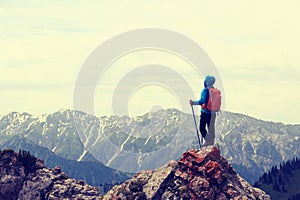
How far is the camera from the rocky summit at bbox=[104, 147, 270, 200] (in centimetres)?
9762

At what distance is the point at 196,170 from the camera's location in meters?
99.6

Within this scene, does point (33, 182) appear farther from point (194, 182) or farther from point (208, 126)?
point (208, 126)

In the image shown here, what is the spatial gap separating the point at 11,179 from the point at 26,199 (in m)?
6.08

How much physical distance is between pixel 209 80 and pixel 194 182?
62.5 feet

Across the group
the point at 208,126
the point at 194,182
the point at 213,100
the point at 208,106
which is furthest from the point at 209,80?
the point at 194,182

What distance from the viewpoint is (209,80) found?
305 feet

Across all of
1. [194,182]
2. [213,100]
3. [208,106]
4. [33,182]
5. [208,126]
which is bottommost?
[33,182]

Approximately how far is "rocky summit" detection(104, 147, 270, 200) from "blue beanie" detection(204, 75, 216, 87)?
43.1 ft

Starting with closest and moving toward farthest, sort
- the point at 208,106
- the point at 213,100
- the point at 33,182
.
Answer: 1. the point at 213,100
2. the point at 208,106
3. the point at 33,182

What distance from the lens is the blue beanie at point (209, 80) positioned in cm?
9275

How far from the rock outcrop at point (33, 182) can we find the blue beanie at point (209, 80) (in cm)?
4094

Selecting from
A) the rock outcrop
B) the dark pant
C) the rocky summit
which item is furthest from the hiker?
the rock outcrop

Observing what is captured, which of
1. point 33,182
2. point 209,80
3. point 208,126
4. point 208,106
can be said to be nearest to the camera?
point 209,80

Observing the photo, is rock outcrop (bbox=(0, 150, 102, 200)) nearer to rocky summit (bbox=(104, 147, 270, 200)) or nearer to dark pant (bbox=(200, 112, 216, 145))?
rocky summit (bbox=(104, 147, 270, 200))
